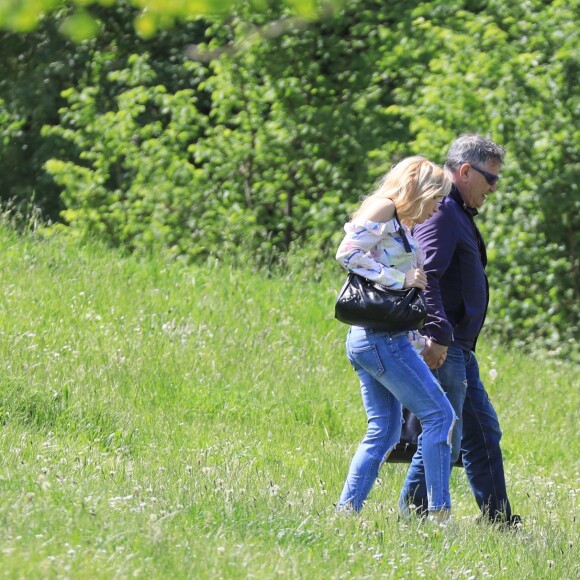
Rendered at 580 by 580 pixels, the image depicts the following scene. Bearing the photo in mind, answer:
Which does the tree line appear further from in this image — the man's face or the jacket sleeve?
the jacket sleeve

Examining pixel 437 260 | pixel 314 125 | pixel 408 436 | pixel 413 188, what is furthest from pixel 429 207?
pixel 314 125

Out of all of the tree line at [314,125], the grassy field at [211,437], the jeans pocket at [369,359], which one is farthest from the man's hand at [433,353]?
the tree line at [314,125]

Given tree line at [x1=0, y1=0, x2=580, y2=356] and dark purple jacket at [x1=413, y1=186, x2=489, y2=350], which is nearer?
dark purple jacket at [x1=413, y1=186, x2=489, y2=350]

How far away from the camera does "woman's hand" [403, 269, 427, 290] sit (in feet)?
16.1

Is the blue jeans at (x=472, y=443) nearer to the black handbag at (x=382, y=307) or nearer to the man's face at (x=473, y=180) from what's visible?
the black handbag at (x=382, y=307)

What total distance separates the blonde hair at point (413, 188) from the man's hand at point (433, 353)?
56cm

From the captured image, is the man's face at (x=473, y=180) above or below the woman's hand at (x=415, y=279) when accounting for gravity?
above

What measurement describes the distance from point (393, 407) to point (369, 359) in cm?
33

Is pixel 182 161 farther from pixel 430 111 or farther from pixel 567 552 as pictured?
pixel 567 552

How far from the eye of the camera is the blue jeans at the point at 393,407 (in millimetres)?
4902

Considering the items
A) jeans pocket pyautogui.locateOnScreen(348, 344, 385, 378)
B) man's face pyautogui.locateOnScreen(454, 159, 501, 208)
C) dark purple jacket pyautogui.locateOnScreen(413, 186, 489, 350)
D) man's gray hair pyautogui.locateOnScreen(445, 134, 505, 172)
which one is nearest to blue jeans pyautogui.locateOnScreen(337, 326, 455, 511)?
jeans pocket pyautogui.locateOnScreen(348, 344, 385, 378)

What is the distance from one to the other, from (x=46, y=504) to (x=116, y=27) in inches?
523

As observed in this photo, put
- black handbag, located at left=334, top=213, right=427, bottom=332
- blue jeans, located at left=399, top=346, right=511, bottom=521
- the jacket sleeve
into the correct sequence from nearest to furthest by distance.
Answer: black handbag, located at left=334, top=213, right=427, bottom=332, the jacket sleeve, blue jeans, located at left=399, top=346, right=511, bottom=521

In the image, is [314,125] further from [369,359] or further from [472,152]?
[369,359]
